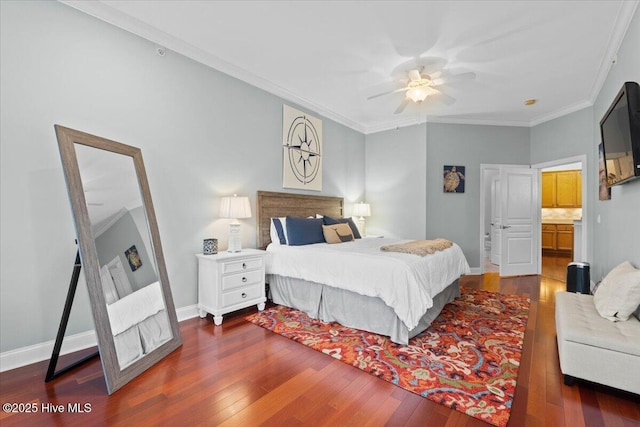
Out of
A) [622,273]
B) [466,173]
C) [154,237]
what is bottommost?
[622,273]

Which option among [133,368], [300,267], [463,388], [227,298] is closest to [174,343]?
[133,368]

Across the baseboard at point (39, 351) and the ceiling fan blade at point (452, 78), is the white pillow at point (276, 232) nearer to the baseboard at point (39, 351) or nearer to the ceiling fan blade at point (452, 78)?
the baseboard at point (39, 351)

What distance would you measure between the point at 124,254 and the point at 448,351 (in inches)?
108

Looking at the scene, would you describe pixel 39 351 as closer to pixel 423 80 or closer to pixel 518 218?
pixel 423 80

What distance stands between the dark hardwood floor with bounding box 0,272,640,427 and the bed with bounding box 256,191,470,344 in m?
0.64

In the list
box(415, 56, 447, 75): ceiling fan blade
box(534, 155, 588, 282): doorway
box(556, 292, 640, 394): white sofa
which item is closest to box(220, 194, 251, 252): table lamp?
box(415, 56, 447, 75): ceiling fan blade

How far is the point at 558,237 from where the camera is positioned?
774cm

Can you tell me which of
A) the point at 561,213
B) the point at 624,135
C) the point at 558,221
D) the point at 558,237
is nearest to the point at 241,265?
the point at 624,135

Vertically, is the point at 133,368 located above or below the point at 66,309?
below

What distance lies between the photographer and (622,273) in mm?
2355

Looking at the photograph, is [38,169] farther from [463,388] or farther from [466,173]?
[466,173]

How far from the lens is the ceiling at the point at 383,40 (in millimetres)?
2586

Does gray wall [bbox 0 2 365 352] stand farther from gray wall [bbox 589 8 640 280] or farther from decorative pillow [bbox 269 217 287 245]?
gray wall [bbox 589 8 640 280]

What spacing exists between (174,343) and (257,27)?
3002 mm
